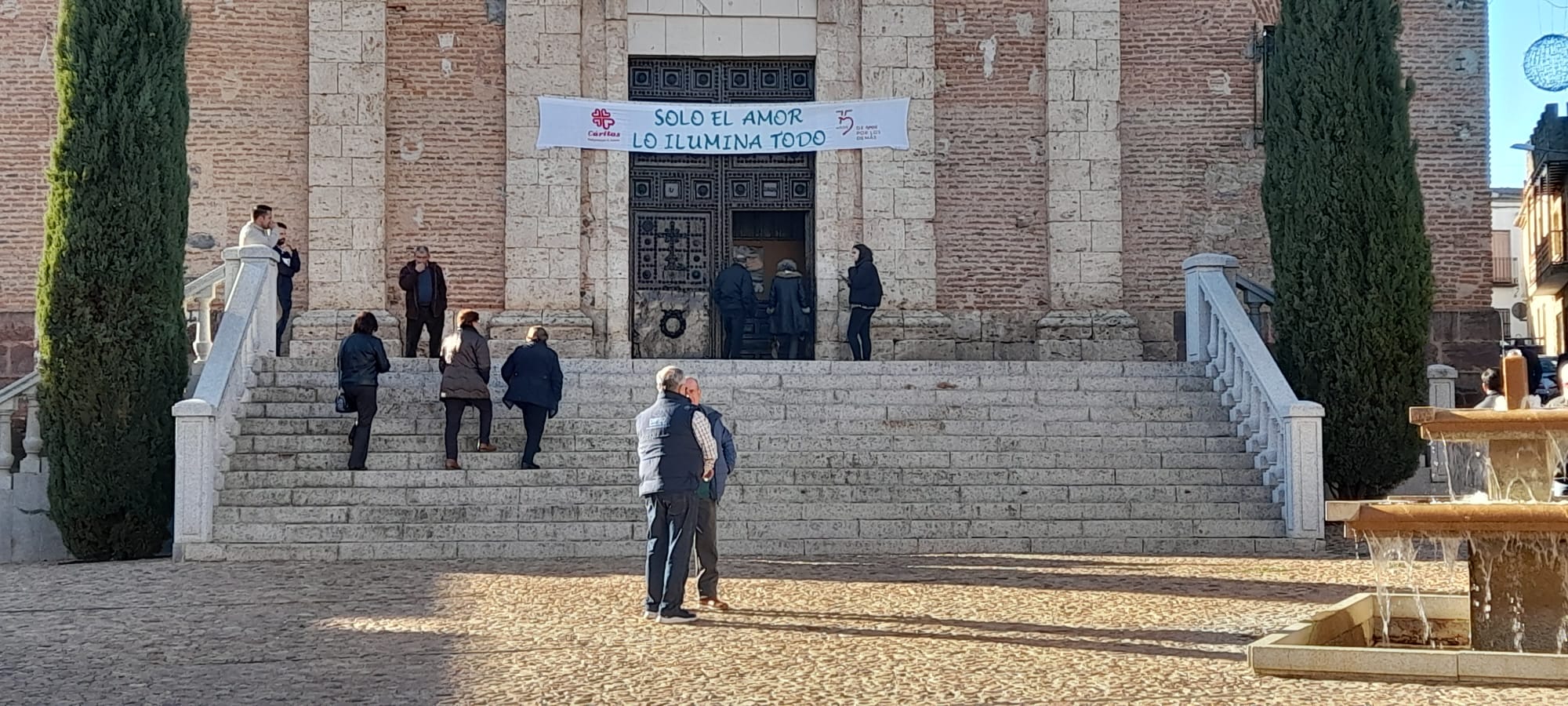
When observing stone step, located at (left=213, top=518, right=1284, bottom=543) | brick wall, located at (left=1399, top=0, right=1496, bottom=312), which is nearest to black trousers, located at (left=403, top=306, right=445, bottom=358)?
A: stone step, located at (left=213, top=518, right=1284, bottom=543)

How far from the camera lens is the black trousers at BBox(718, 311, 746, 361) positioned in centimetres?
1661

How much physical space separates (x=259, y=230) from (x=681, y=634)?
7.81 metres

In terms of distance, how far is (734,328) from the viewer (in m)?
16.7

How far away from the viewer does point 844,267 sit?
57.9ft

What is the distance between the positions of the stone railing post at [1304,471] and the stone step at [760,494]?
1.28 ft

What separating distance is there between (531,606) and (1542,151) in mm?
24338

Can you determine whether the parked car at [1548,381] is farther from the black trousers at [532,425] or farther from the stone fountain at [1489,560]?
the black trousers at [532,425]

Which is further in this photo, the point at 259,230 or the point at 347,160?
the point at 347,160

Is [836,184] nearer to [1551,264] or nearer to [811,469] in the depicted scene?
[811,469]

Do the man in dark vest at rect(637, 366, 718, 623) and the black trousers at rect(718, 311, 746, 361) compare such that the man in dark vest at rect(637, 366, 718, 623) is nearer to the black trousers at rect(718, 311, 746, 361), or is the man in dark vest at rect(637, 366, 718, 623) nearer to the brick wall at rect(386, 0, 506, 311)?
the black trousers at rect(718, 311, 746, 361)

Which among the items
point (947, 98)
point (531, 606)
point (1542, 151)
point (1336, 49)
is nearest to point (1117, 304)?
point (947, 98)

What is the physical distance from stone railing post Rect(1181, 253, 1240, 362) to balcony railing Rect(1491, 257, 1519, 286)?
27.1 m

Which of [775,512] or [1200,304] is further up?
[1200,304]

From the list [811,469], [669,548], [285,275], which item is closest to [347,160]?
[285,275]
